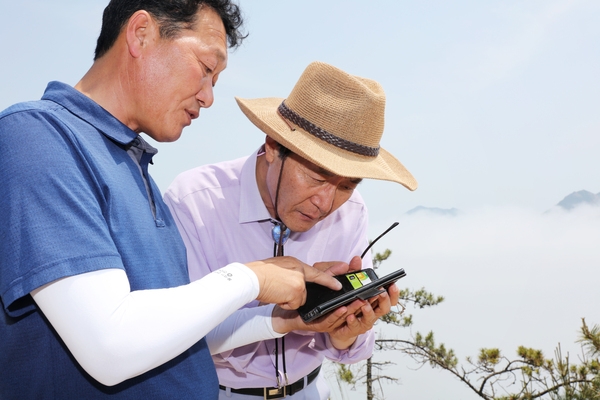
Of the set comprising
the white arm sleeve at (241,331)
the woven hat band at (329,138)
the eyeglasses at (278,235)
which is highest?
the woven hat band at (329,138)

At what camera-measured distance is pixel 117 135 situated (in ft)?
4.67

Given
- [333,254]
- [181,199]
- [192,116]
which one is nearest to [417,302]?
[333,254]

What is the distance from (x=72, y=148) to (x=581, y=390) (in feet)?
13.4

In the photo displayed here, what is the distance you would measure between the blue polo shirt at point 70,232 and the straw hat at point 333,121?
55 centimetres

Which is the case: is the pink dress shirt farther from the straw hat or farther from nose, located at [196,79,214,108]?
nose, located at [196,79,214,108]

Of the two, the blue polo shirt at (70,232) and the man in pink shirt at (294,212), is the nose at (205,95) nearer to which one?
the blue polo shirt at (70,232)

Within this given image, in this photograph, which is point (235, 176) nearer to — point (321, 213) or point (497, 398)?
point (321, 213)

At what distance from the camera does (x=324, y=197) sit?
6.61 feet

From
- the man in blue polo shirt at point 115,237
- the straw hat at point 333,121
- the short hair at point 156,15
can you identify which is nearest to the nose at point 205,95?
the man in blue polo shirt at point 115,237

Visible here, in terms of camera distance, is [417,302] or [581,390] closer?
[581,390]

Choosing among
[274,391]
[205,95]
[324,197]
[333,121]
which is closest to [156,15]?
[205,95]

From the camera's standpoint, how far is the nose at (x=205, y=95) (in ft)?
5.13

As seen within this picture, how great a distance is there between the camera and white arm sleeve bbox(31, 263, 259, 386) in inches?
40.9

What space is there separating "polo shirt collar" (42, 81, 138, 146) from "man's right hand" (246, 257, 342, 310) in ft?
1.44
